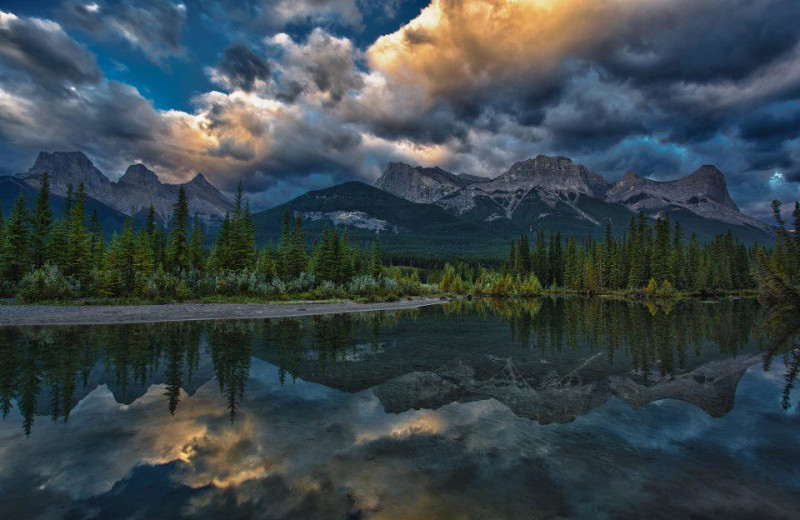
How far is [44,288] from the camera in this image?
39.4 metres

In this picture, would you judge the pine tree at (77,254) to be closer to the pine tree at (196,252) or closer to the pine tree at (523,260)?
the pine tree at (196,252)

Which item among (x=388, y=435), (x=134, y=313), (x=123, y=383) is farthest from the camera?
(x=134, y=313)

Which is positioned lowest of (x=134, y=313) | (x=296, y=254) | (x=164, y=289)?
(x=134, y=313)

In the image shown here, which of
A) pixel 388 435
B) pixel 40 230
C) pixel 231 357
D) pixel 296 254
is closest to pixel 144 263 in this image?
pixel 40 230

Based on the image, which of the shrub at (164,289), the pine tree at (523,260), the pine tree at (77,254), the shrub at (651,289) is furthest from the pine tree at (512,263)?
the pine tree at (77,254)

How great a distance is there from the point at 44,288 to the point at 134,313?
13.4 m

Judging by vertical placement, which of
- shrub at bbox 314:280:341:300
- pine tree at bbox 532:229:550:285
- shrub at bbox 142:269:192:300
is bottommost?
shrub at bbox 314:280:341:300

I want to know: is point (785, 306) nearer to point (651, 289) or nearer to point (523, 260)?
point (651, 289)

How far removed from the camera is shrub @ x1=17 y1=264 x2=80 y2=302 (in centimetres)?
3841

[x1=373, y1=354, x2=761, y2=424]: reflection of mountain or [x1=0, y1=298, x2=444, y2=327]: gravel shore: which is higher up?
[x1=0, y1=298, x2=444, y2=327]: gravel shore

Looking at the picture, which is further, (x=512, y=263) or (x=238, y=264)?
(x=512, y=263)

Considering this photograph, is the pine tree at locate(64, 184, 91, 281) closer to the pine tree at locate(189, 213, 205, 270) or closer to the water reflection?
the pine tree at locate(189, 213, 205, 270)

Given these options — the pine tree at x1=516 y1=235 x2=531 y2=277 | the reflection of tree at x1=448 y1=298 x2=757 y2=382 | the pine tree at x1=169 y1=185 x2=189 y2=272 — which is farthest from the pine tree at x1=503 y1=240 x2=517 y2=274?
the pine tree at x1=169 y1=185 x2=189 y2=272

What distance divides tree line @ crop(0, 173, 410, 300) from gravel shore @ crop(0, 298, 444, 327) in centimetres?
597
